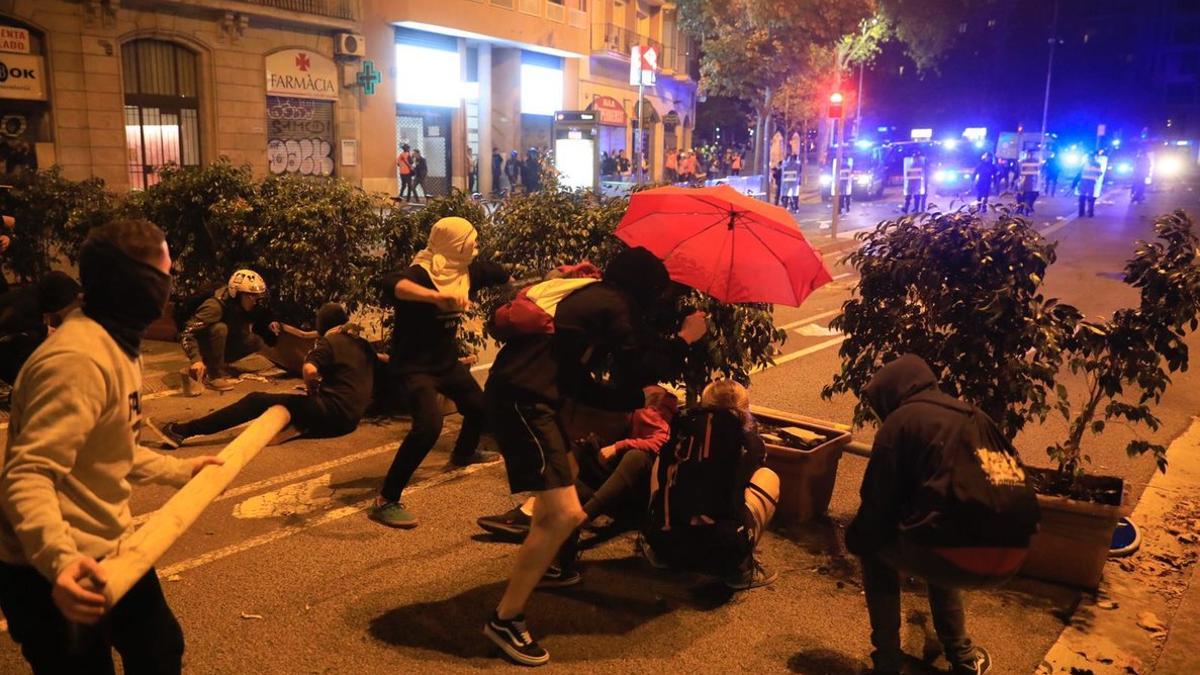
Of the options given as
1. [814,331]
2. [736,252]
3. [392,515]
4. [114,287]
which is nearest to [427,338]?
[392,515]

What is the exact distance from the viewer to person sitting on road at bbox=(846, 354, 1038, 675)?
3.24 metres

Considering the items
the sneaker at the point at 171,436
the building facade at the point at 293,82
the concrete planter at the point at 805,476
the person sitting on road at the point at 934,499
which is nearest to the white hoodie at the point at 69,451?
the person sitting on road at the point at 934,499

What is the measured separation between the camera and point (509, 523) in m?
5.21

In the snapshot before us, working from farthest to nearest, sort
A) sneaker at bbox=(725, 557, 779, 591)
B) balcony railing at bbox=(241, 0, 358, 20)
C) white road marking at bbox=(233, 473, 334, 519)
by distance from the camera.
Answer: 1. balcony railing at bbox=(241, 0, 358, 20)
2. white road marking at bbox=(233, 473, 334, 519)
3. sneaker at bbox=(725, 557, 779, 591)

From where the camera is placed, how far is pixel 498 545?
508cm

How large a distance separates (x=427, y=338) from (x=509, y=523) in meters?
1.16

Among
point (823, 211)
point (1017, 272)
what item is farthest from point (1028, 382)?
point (823, 211)

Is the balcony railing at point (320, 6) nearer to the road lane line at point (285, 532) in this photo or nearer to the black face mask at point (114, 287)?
the road lane line at point (285, 532)

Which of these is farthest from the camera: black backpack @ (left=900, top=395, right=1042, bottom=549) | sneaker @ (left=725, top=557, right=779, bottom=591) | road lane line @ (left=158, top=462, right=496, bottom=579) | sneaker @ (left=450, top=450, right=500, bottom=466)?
sneaker @ (left=450, top=450, right=500, bottom=466)

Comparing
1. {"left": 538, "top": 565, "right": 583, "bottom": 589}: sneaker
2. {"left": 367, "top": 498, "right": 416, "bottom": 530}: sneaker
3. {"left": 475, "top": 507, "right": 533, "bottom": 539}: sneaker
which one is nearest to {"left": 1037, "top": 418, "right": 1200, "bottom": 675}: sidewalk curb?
{"left": 538, "top": 565, "right": 583, "bottom": 589}: sneaker

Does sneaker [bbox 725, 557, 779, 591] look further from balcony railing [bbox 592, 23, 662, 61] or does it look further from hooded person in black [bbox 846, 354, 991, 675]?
balcony railing [bbox 592, 23, 662, 61]

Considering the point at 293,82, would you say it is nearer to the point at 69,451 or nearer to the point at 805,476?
the point at 805,476

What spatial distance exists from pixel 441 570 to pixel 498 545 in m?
0.44

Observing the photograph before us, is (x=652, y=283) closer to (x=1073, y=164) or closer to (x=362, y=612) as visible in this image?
(x=362, y=612)
